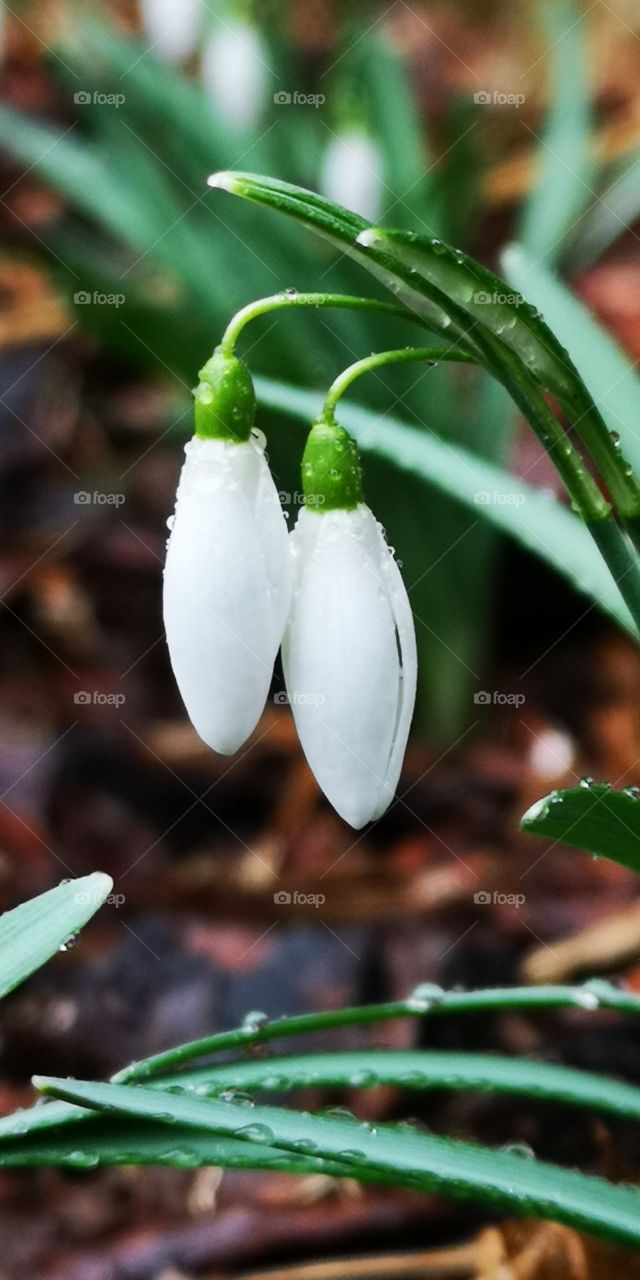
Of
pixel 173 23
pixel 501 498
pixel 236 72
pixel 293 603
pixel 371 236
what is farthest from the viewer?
pixel 173 23

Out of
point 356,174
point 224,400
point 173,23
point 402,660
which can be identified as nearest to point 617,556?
point 402,660

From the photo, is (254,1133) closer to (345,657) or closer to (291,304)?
(345,657)

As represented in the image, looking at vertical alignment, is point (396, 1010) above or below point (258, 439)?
below

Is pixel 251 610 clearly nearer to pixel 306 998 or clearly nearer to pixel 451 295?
pixel 451 295

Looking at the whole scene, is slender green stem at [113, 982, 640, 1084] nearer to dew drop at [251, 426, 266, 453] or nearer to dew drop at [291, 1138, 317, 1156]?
dew drop at [291, 1138, 317, 1156]

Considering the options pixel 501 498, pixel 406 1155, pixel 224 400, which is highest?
pixel 501 498

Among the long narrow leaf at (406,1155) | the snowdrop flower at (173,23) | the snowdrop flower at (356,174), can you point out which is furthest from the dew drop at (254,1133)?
the snowdrop flower at (173,23)

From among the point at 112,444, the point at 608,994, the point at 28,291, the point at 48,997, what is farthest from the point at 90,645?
the point at 608,994
